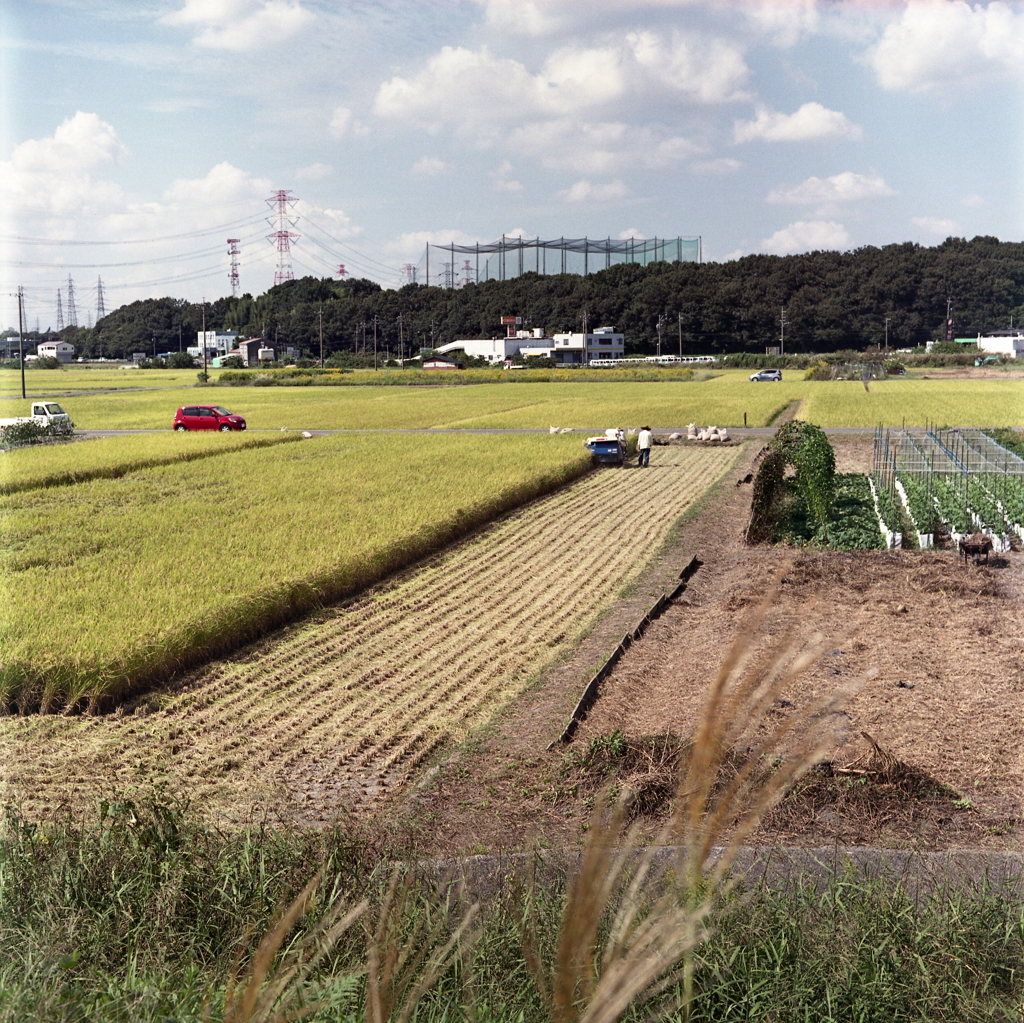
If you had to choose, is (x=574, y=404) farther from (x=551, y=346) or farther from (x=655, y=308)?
(x=655, y=308)

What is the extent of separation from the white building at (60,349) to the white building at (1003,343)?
9600 cm

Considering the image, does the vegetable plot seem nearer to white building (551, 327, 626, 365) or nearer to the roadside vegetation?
the roadside vegetation

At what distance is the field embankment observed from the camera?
9.05m

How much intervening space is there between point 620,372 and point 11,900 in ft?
245

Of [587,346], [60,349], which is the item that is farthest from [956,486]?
[60,349]

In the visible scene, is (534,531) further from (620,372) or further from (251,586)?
(620,372)

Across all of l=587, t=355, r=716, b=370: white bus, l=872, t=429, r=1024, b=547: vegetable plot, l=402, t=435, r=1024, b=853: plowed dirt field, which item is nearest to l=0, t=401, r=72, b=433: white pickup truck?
l=872, t=429, r=1024, b=547: vegetable plot

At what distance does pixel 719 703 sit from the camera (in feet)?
3.46

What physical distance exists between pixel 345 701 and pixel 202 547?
606cm

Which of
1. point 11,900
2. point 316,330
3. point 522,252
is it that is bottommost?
point 11,900

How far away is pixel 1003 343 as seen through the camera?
91.0 metres

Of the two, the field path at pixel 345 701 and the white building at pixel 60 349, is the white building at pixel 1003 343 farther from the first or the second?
the white building at pixel 60 349

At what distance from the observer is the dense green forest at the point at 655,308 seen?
94.5 meters

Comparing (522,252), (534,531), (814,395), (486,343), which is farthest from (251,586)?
(522,252)
